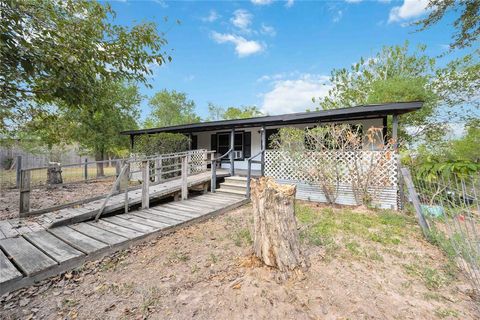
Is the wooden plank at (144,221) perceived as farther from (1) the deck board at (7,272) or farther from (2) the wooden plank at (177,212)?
(1) the deck board at (7,272)

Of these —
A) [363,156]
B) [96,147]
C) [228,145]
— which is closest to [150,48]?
[363,156]

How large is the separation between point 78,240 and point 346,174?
20.5 ft

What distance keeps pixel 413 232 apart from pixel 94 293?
5.05 m

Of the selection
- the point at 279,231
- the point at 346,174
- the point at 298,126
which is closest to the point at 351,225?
the point at 346,174

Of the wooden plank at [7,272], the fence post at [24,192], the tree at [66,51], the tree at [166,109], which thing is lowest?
the wooden plank at [7,272]

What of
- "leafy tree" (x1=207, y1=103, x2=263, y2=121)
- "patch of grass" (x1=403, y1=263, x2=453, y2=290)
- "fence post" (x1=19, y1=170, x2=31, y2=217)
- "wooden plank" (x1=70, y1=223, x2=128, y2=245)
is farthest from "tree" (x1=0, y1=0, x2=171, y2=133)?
"leafy tree" (x1=207, y1=103, x2=263, y2=121)

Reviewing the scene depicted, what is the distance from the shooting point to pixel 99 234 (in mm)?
3666

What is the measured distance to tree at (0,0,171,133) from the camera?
1.93m

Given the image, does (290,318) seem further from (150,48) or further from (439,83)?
(439,83)

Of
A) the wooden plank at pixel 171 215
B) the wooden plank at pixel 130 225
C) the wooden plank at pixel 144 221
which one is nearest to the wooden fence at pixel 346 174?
the wooden plank at pixel 171 215

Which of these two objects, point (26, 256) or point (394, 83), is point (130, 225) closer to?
point (26, 256)

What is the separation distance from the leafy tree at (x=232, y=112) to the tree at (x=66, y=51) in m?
23.4

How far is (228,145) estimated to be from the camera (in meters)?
10.9

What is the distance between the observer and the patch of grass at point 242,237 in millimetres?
3464
